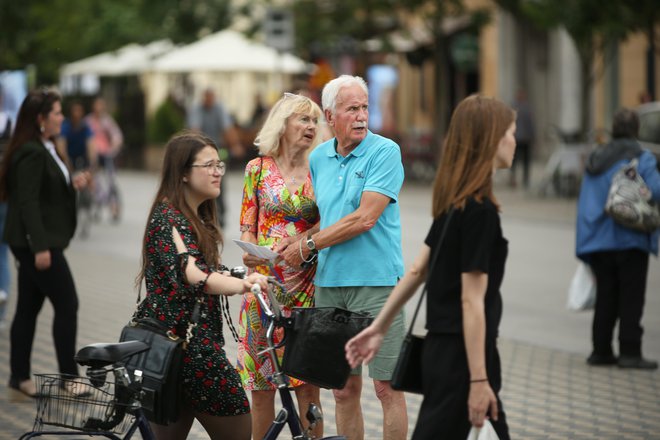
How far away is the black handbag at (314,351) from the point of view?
16.0ft

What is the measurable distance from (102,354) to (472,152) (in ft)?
4.91

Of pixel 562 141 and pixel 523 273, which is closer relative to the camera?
pixel 523 273

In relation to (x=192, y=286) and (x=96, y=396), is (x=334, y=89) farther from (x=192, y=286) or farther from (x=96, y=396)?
(x=96, y=396)

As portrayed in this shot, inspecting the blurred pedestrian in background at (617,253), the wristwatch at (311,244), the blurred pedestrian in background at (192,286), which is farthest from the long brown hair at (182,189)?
the blurred pedestrian in background at (617,253)

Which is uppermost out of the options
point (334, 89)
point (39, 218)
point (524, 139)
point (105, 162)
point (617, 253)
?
point (334, 89)

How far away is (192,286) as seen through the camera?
16.7ft

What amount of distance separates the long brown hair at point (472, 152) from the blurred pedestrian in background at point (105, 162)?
53.2ft

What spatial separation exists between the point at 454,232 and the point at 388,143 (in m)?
1.46

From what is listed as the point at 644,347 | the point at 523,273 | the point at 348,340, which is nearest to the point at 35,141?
the point at 348,340

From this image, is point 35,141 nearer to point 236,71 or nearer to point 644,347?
point 644,347

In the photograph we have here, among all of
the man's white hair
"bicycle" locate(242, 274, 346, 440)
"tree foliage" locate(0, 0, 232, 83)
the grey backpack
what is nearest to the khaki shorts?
"bicycle" locate(242, 274, 346, 440)

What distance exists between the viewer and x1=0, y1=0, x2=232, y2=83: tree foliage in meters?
37.9

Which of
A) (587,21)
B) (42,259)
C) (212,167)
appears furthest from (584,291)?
(587,21)

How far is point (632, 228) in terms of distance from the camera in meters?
9.20
